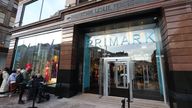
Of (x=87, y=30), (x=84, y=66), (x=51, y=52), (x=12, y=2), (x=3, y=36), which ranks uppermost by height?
(x=12, y=2)

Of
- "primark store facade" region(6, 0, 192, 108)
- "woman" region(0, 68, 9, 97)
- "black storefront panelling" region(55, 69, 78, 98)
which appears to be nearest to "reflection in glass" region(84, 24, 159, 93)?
"primark store facade" region(6, 0, 192, 108)

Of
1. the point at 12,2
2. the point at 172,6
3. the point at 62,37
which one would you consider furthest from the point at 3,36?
the point at 172,6

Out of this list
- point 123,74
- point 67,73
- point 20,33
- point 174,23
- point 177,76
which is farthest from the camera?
point 20,33

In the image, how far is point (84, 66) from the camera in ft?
28.6

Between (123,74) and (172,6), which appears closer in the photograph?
(172,6)

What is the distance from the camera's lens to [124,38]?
8016 millimetres

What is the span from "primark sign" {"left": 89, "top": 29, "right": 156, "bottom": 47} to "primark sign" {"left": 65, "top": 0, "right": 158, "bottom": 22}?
5.79 ft

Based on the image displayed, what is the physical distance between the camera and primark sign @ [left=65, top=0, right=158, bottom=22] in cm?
670

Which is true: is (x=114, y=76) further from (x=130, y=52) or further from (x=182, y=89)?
(x=182, y=89)

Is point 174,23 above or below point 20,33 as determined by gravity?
below

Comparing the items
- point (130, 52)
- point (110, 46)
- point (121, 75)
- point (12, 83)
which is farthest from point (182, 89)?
point (12, 83)

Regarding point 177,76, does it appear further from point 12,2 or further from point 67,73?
point 12,2

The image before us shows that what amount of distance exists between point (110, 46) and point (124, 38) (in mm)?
1149

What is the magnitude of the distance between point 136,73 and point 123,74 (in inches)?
41.9
